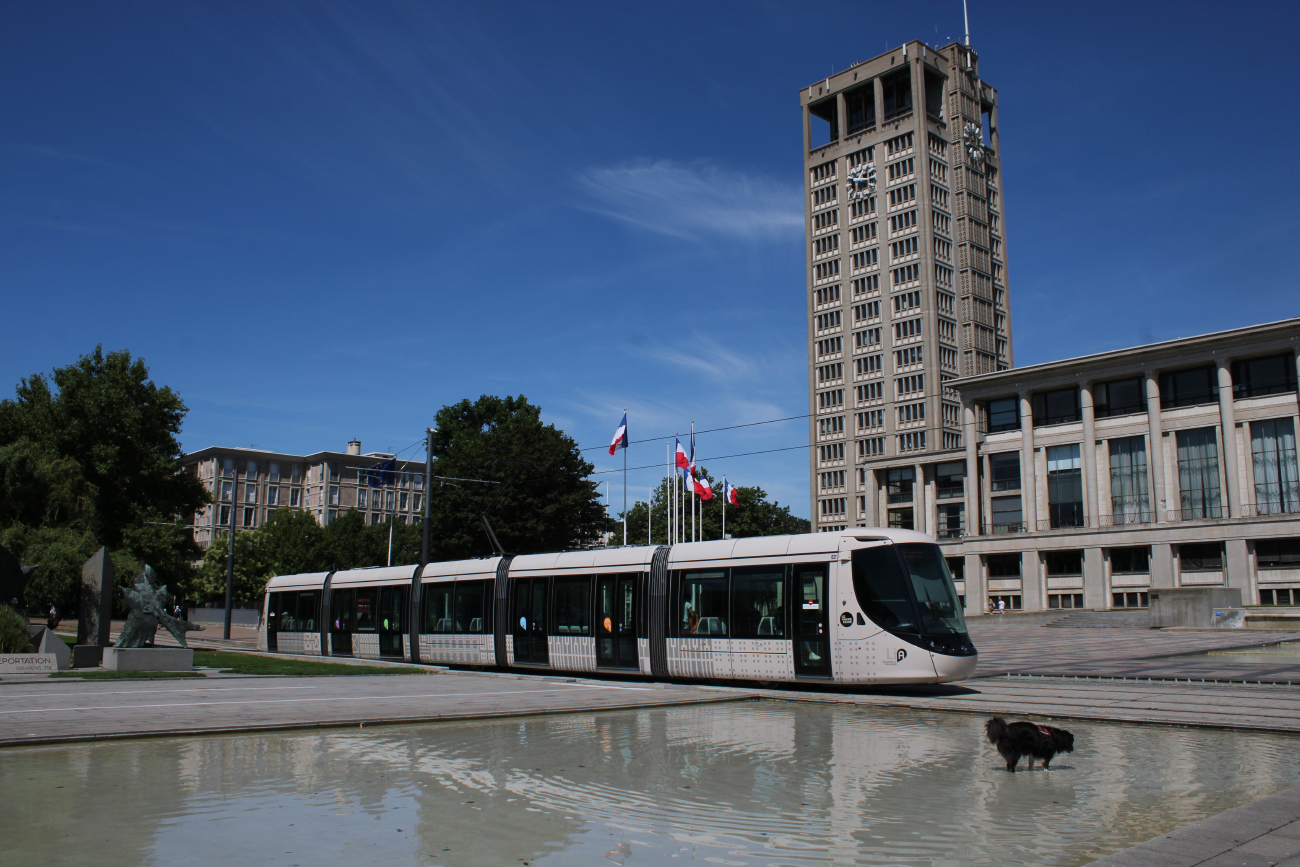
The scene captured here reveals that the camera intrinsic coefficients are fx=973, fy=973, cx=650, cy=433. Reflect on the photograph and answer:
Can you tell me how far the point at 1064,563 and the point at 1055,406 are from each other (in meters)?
10.8

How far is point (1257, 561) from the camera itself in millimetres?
55188

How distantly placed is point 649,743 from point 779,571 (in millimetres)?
7430

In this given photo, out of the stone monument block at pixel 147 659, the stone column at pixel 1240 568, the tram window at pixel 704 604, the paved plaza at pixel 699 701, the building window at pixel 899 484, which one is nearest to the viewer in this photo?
the paved plaza at pixel 699 701

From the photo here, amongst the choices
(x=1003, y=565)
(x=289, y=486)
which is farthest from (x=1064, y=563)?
(x=289, y=486)

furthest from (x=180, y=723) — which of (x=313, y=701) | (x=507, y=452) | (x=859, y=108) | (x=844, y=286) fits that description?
(x=859, y=108)

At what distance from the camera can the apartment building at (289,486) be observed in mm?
120250

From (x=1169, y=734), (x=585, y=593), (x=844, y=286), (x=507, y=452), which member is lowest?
(x=1169, y=734)

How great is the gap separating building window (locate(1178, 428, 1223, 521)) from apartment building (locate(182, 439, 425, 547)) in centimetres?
8707

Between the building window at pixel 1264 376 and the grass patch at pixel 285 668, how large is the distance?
5552cm

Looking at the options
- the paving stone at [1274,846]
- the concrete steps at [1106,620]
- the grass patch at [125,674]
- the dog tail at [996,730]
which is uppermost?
the dog tail at [996,730]

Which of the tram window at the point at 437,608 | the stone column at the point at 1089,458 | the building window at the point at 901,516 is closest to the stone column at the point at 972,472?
the stone column at the point at 1089,458

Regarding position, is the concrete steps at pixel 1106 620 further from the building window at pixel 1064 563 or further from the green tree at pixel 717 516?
the green tree at pixel 717 516

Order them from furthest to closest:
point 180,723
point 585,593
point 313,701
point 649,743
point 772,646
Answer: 1. point 585,593
2. point 772,646
3. point 313,701
4. point 180,723
5. point 649,743

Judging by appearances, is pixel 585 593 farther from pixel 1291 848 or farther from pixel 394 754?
pixel 1291 848
